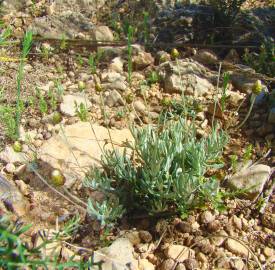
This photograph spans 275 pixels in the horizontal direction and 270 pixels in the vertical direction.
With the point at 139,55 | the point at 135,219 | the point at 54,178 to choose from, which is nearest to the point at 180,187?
the point at 135,219

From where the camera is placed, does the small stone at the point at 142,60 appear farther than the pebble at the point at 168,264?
Yes

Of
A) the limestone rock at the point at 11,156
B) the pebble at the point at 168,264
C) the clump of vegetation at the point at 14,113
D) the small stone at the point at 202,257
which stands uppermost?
the clump of vegetation at the point at 14,113

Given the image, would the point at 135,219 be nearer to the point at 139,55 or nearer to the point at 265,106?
the point at 265,106

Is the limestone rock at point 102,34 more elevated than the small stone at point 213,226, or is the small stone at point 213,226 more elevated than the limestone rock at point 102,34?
the limestone rock at point 102,34

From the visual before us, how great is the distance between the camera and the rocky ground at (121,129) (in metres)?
2.09

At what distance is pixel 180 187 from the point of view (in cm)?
206

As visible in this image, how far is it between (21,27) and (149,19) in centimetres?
129

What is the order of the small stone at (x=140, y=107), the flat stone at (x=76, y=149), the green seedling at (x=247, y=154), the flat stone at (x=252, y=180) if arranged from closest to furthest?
the flat stone at (x=252, y=180), the green seedling at (x=247, y=154), the flat stone at (x=76, y=149), the small stone at (x=140, y=107)

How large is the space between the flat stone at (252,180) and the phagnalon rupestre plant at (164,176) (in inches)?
6.2

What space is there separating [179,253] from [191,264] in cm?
10

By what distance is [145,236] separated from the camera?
6.95 feet

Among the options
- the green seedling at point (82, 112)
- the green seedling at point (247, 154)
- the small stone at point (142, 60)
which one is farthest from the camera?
the small stone at point (142, 60)

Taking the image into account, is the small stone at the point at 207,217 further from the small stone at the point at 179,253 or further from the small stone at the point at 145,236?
the small stone at the point at 145,236

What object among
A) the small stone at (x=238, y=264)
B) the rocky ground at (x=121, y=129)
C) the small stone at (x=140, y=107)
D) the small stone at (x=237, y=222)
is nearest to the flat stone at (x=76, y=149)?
the rocky ground at (x=121, y=129)
